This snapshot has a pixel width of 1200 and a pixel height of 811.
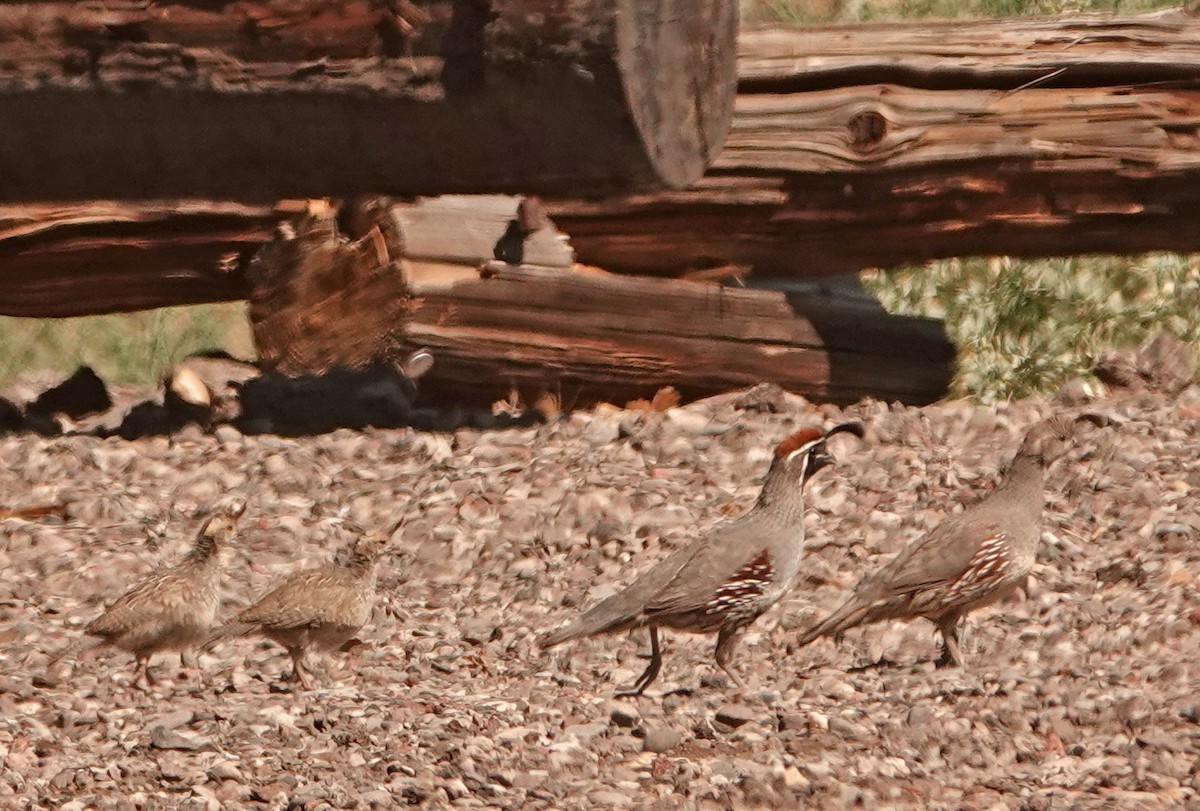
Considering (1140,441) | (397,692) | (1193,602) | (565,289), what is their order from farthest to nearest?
(565,289), (1140,441), (1193,602), (397,692)

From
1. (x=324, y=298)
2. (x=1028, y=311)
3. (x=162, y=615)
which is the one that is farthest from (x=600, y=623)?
(x=1028, y=311)

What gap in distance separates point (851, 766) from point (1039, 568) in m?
2.34

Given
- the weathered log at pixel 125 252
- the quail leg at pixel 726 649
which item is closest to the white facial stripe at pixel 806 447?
the quail leg at pixel 726 649

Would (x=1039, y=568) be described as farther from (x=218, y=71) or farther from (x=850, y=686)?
(x=218, y=71)

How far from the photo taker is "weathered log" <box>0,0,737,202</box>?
400 cm

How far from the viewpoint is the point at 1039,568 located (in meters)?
7.52

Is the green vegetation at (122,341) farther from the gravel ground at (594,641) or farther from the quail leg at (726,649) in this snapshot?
the quail leg at (726,649)

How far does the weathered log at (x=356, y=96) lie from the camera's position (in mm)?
4004

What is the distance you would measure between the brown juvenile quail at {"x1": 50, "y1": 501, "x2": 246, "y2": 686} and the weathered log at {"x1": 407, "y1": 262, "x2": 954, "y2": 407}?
9.40 ft

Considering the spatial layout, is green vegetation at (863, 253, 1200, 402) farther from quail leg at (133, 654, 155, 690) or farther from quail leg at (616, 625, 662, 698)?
quail leg at (133, 654, 155, 690)

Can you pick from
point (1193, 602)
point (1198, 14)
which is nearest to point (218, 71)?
point (1193, 602)

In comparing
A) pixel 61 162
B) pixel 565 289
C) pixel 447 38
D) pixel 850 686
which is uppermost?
pixel 447 38

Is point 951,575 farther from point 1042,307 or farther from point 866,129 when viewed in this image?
point 1042,307

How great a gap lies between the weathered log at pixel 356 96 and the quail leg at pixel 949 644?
283 centimetres
